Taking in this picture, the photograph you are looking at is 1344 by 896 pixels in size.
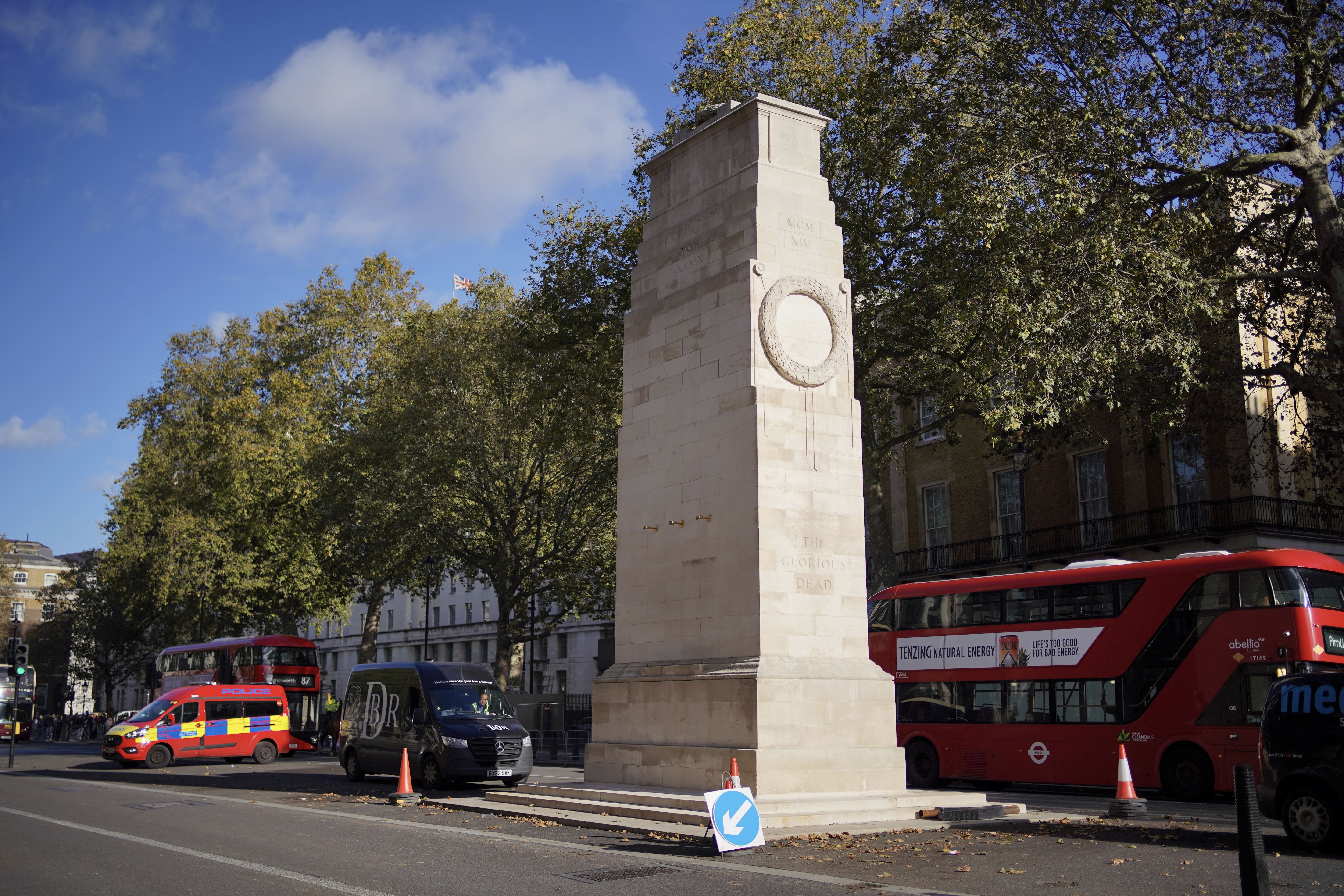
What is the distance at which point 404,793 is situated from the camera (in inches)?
651

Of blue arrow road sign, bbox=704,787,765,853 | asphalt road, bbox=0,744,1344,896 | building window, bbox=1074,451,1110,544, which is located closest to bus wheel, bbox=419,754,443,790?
asphalt road, bbox=0,744,1344,896

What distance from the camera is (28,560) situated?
101 m

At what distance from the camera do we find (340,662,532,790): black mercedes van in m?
18.8

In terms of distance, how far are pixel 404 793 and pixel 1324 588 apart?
14.5m

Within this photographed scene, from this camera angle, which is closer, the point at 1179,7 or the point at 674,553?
the point at 674,553

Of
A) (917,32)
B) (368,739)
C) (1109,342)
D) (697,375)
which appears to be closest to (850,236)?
(917,32)

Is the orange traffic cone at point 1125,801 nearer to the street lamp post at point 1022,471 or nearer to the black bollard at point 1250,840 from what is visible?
the street lamp post at point 1022,471

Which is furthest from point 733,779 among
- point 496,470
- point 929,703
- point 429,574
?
point 429,574

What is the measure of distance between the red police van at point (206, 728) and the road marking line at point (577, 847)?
10.5 metres

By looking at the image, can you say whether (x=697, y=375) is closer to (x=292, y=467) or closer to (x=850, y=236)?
(x=850, y=236)

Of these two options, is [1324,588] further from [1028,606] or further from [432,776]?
[432,776]

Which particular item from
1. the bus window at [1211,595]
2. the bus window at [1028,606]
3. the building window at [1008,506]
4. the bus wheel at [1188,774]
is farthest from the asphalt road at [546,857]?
the building window at [1008,506]

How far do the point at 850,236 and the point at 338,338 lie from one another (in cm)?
2696

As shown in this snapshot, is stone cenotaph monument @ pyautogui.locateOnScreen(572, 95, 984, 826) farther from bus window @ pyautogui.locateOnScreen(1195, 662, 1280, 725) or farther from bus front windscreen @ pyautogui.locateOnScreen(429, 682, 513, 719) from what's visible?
bus window @ pyautogui.locateOnScreen(1195, 662, 1280, 725)
